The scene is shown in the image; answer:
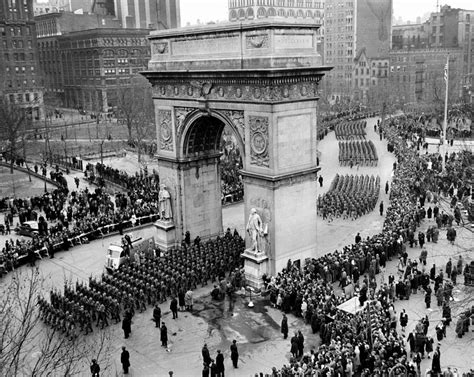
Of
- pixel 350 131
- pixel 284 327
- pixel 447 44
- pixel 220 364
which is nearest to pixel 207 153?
pixel 284 327

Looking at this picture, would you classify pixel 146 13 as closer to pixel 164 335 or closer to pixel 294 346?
pixel 164 335

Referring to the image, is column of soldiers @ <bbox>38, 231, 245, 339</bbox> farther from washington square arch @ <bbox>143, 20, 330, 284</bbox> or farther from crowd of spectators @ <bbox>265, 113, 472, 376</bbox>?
crowd of spectators @ <bbox>265, 113, 472, 376</bbox>

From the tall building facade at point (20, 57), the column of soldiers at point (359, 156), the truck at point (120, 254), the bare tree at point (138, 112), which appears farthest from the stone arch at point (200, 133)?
the tall building facade at point (20, 57)

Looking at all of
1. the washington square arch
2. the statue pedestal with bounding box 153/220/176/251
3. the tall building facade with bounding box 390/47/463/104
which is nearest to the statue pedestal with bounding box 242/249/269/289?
the washington square arch

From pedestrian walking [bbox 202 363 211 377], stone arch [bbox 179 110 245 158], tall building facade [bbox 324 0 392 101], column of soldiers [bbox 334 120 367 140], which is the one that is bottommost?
pedestrian walking [bbox 202 363 211 377]

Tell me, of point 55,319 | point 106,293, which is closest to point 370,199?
point 106,293

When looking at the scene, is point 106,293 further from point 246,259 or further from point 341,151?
point 341,151
